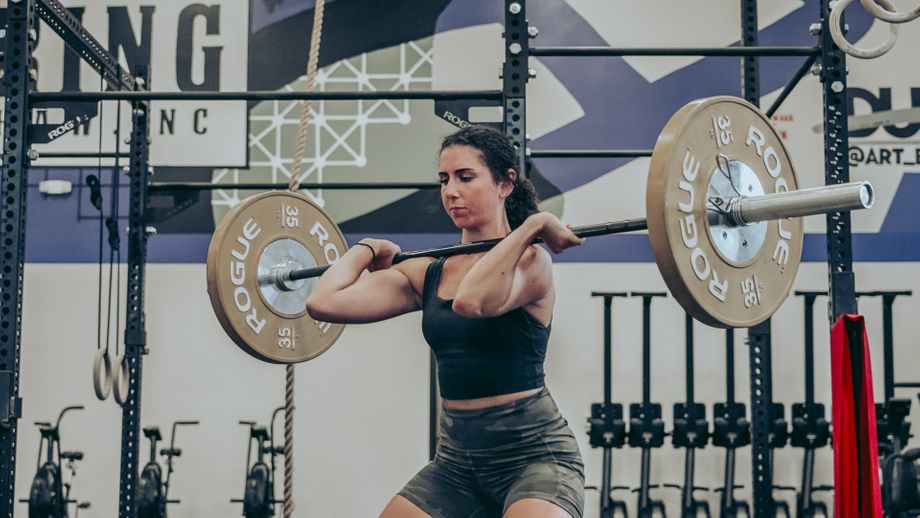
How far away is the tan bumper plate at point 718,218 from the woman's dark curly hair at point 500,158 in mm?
472

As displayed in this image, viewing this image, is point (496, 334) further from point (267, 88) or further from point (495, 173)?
point (267, 88)

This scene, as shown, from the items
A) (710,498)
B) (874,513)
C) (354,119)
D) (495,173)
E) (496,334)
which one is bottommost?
(710,498)

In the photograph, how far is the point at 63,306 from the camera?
5434 mm

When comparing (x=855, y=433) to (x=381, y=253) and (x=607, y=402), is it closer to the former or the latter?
(x=381, y=253)

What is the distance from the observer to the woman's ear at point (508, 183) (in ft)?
7.22

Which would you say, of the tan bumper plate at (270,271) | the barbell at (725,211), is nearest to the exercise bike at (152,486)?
the tan bumper plate at (270,271)

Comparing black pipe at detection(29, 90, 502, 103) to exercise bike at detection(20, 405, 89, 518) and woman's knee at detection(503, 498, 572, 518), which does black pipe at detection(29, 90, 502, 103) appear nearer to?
woman's knee at detection(503, 498, 572, 518)

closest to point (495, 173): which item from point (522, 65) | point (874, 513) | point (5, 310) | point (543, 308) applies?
point (543, 308)

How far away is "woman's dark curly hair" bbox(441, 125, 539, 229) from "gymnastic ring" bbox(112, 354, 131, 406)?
2.24 meters

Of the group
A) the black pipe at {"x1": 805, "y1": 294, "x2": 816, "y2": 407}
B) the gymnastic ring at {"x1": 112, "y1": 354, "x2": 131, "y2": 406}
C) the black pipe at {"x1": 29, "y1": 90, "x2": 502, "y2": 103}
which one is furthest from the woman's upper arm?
the black pipe at {"x1": 805, "y1": 294, "x2": 816, "y2": 407}

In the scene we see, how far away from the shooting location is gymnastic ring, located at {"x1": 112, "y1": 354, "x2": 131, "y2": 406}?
3783 millimetres

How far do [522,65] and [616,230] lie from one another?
0.91 meters

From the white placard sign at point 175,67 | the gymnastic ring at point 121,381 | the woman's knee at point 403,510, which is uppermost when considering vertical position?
the white placard sign at point 175,67

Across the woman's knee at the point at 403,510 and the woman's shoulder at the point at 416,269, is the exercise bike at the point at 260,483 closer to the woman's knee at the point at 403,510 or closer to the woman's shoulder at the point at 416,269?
the woman's shoulder at the point at 416,269
